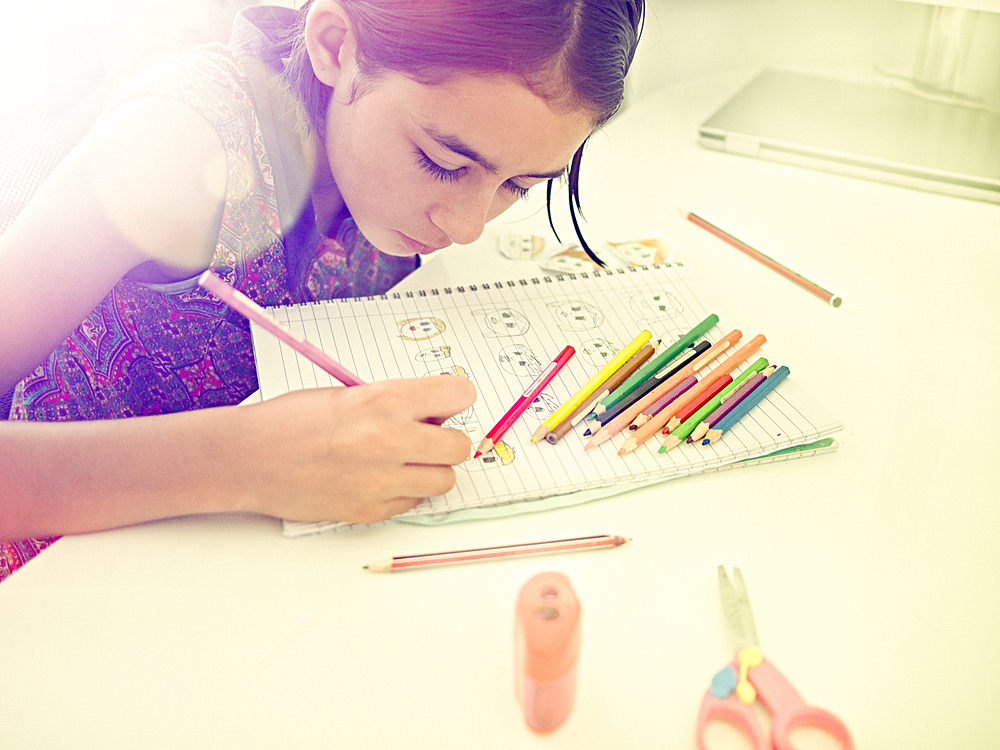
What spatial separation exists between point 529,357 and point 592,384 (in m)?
0.06

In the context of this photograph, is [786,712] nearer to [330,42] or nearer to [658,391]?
[658,391]

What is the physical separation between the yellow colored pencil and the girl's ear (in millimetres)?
303

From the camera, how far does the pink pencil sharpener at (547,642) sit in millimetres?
296

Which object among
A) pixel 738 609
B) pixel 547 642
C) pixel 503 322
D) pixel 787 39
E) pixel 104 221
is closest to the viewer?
pixel 547 642

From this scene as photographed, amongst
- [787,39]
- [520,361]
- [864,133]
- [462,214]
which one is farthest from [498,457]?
[787,39]

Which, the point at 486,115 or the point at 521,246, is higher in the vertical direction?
the point at 486,115

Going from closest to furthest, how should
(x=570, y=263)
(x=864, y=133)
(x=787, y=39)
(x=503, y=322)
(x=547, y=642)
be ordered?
(x=547, y=642)
(x=503, y=322)
(x=570, y=263)
(x=864, y=133)
(x=787, y=39)

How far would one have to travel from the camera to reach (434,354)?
561 millimetres

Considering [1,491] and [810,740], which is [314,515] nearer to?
[1,491]

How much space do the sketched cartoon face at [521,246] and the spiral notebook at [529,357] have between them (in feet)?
0.32

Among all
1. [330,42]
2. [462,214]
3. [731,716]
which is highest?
[330,42]

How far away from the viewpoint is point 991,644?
39 centimetres

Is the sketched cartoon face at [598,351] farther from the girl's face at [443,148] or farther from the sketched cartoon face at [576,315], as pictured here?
the girl's face at [443,148]

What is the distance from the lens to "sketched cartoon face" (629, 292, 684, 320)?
63 cm
